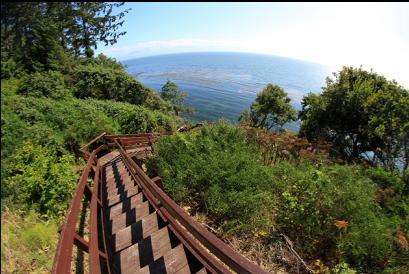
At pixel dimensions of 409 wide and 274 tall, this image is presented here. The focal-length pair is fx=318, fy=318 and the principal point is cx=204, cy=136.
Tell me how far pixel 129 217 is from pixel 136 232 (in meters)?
0.68

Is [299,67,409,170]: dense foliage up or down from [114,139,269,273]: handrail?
down

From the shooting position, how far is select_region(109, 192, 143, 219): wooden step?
6258mm

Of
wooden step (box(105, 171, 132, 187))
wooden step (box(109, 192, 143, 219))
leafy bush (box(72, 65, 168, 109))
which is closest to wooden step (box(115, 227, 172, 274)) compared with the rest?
wooden step (box(109, 192, 143, 219))

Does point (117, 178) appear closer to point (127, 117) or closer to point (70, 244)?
point (70, 244)

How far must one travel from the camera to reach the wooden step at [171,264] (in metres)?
4.02

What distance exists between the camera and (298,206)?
598 cm

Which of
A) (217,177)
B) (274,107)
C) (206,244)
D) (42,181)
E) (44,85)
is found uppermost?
(44,85)

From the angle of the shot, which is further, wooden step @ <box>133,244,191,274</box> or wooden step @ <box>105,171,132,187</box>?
wooden step @ <box>105,171,132,187</box>

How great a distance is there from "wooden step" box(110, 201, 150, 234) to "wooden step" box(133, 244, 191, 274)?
1.53m

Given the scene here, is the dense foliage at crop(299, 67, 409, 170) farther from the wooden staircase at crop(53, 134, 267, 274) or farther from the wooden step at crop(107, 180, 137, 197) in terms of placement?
the wooden staircase at crop(53, 134, 267, 274)

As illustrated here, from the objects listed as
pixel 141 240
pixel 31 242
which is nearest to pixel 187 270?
pixel 141 240

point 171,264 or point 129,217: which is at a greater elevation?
point 171,264

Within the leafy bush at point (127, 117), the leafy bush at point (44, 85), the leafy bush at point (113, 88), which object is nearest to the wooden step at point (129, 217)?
A: the leafy bush at point (44, 85)

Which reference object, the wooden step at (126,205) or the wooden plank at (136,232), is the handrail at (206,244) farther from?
the wooden step at (126,205)
